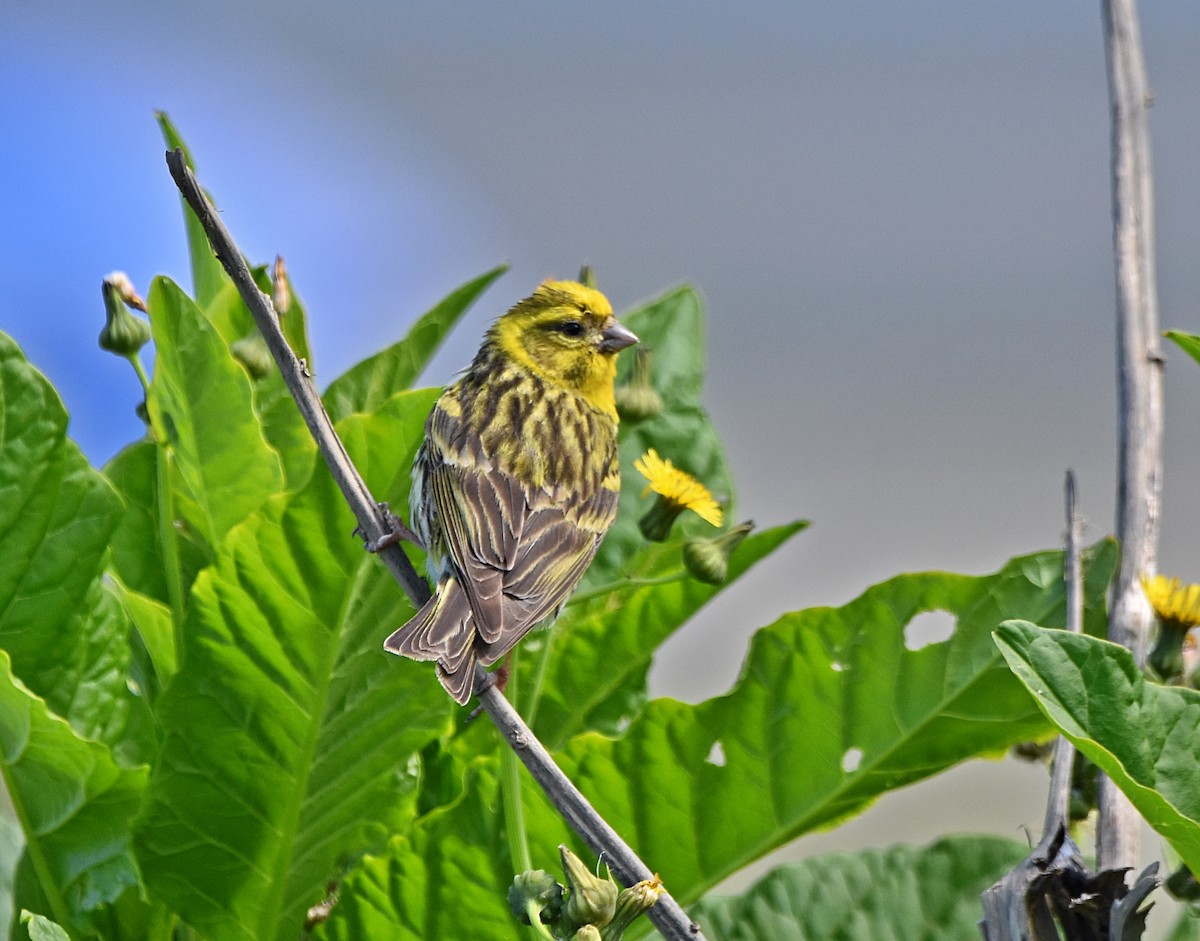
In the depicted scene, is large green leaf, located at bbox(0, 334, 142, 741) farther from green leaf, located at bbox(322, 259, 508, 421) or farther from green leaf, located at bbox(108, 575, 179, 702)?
green leaf, located at bbox(322, 259, 508, 421)

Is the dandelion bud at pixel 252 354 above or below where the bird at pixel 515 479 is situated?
above

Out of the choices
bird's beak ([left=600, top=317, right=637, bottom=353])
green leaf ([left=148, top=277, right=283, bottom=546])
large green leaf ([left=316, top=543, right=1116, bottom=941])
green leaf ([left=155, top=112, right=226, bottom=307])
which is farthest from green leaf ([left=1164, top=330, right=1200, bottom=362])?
green leaf ([left=155, top=112, right=226, bottom=307])

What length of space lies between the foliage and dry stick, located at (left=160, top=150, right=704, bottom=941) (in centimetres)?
12

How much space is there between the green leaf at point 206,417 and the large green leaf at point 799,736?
0.47m

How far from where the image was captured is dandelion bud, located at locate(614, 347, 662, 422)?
1.83 m

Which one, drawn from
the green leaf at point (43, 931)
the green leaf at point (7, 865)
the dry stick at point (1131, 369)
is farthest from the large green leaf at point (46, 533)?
the dry stick at point (1131, 369)

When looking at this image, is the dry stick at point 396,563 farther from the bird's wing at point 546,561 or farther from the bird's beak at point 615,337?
the bird's beak at point 615,337

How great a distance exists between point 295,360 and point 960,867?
3.14ft

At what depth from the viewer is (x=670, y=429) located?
204 cm

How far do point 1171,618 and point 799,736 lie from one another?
1.32 feet

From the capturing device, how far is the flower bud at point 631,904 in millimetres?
1086

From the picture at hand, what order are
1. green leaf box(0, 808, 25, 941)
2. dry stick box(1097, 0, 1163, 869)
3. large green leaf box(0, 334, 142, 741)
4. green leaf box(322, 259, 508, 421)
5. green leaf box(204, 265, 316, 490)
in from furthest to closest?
green leaf box(204, 265, 316, 490), green leaf box(322, 259, 508, 421), green leaf box(0, 808, 25, 941), large green leaf box(0, 334, 142, 741), dry stick box(1097, 0, 1163, 869)

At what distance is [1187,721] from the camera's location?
46.5 inches

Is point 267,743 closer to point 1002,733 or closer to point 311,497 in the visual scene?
point 311,497
